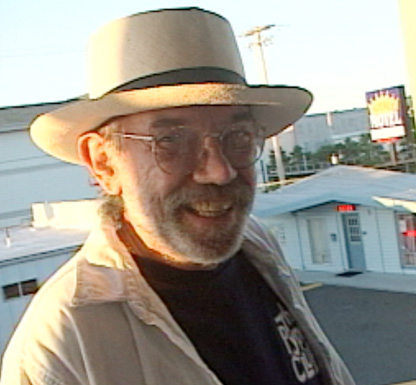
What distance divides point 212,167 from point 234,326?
0.75ft

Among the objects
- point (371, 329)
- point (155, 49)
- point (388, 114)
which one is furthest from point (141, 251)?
point (388, 114)

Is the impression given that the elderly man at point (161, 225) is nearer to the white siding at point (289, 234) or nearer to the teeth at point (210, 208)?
the teeth at point (210, 208)

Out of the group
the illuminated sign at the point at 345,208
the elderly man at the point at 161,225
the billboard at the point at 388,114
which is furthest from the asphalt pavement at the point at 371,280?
the elderly man at the point at 161,225

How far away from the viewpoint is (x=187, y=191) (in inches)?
36.2

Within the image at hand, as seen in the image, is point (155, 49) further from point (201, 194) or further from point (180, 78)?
point (201, 194)

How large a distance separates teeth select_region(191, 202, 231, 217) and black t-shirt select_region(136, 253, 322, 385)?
0.31 ft

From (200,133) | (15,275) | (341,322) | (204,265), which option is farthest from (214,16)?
(341,322)

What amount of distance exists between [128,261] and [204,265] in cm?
11

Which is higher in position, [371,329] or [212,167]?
[212,167]

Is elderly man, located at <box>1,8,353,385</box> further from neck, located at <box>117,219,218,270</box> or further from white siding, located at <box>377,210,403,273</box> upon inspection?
white siding, located at <box>377,210,403,273</box>

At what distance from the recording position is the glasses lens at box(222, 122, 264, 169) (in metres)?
0.94

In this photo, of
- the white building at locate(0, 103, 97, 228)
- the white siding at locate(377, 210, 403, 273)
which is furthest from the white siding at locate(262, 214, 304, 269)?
the white building at locate(0, 103, 97, 228)

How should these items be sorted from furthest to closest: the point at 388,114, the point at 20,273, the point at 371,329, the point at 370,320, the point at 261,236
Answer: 1. the point at 388,114
2. the point at 370,320
3. the point at 371,329
4. the point at 20,273
5. the point at 261,236

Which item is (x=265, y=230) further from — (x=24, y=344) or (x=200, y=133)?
(x=24, y=344)
